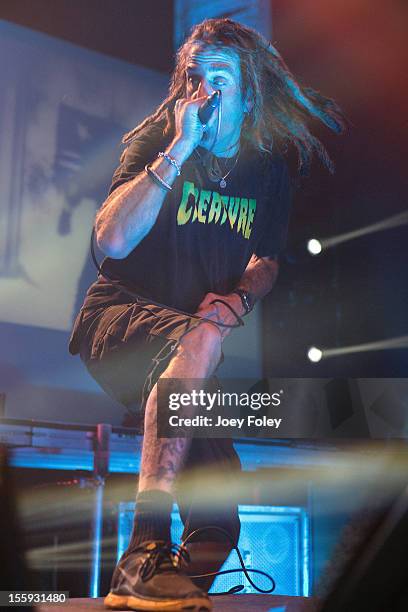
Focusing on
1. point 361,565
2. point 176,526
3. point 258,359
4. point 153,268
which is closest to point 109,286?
point 153,268

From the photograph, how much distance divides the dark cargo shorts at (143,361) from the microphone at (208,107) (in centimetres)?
49

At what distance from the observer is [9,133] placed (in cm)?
198

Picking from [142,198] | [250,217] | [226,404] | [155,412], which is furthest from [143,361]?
[250,217]

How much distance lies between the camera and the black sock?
4.75ft

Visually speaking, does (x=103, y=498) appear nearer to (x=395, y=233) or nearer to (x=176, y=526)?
(x=176, y=526)

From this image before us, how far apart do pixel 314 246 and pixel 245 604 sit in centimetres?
102

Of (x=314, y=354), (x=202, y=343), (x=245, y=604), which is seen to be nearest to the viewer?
(x=245, y=604)

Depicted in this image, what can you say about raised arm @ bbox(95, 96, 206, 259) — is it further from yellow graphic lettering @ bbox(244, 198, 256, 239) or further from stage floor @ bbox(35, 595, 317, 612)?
→ stage floor @ bbox(35, 595, 317, 612)

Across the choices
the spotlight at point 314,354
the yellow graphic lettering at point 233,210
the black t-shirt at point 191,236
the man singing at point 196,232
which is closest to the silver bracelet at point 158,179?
the man singing at point 196,232

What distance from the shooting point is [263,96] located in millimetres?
2002

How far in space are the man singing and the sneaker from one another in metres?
0.17

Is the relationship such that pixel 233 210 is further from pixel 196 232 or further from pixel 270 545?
pixel 270 545

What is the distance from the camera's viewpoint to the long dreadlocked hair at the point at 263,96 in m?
1.99

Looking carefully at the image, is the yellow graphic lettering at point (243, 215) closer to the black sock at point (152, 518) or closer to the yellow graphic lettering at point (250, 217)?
the yellow graphic lettering at point (250, 217)
